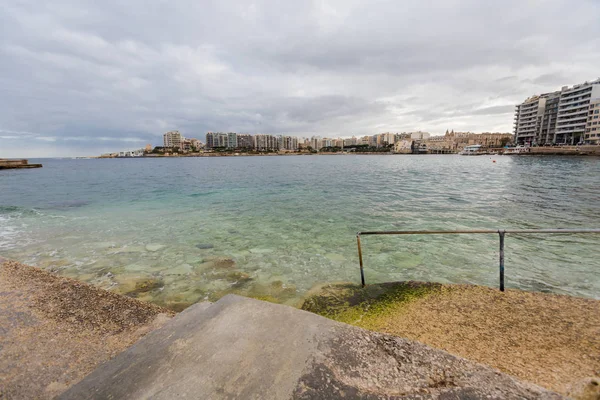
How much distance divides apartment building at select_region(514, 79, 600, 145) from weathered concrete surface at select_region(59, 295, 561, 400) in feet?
439

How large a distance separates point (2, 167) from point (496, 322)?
330 ft

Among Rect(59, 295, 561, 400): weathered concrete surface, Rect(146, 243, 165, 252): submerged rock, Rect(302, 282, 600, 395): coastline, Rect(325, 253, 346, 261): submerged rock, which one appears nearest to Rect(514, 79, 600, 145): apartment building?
Rect(325, 253, 346, 261): submerged rock

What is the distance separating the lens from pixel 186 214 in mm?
15406

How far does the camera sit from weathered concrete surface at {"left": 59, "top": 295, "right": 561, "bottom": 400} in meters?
1.92

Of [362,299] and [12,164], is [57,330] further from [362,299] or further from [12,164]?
[12,164]

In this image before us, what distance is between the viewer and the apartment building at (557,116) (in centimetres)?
9181

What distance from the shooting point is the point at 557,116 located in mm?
106188

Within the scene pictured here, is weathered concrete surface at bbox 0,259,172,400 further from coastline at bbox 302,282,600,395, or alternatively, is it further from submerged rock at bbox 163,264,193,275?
coastline at bbox 302,282,600,395

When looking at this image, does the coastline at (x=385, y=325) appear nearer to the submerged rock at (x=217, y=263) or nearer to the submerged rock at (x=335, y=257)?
the submerged rock at (x=335, y=257)

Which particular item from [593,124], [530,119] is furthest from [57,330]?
[530,119]

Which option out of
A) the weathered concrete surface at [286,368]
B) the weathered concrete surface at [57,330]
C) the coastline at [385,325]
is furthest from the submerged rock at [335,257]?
the weathered concrete surface at [286,368]

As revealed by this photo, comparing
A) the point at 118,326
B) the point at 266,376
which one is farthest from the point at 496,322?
the point at 118,326

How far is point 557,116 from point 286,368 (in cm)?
15249

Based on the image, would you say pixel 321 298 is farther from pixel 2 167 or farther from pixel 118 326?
pixel 2 167
